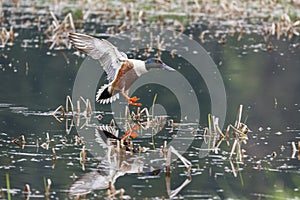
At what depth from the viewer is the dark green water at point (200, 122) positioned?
25.0 feet

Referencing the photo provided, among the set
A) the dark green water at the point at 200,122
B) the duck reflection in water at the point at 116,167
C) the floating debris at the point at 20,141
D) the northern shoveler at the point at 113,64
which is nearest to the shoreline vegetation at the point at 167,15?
the dark green water at the point at 200,122

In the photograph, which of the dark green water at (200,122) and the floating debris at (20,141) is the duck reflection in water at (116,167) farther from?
the floating debris at (20,141)

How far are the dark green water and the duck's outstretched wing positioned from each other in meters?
0.79

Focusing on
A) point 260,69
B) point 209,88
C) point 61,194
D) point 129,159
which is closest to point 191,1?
point 260,69

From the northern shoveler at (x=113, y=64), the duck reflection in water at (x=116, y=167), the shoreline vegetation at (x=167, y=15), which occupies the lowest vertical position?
the duck reflection in water at (x=116, y=167)

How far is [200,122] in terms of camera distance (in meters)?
10.3

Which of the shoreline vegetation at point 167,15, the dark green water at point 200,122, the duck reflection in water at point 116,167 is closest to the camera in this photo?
the duck reflection in water at point 116,167

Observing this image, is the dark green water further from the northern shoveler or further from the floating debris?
the northern shoveler

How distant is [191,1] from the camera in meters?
20.9

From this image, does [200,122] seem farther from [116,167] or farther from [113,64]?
[116,167]

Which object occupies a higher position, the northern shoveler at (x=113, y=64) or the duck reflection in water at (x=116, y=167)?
the northern shoveler at (x=113, y=64)

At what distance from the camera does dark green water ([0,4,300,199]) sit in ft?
25.0

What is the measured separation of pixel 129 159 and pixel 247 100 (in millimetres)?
3825

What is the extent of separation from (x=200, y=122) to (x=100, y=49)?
1.58 metres
